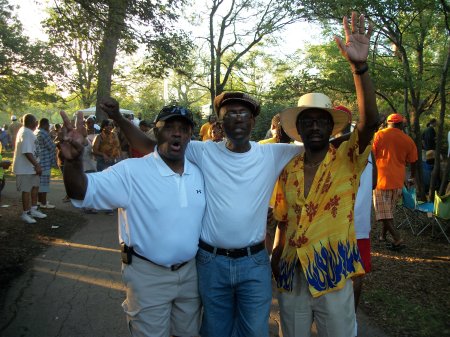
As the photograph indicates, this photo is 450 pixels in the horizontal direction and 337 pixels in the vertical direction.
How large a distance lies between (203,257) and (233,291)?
307 mm

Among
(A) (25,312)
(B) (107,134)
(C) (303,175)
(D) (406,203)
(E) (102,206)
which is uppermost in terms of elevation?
(B) (107,134)

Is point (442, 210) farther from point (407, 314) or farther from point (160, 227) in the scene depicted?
point (160, 227)

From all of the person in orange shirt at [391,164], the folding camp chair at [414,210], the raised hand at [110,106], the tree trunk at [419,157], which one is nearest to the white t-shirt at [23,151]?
the raised hand at [110,106]

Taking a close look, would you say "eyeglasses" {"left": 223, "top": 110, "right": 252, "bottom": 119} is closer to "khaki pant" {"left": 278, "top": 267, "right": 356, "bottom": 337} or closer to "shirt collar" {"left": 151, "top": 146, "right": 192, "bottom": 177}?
"shirt collar" {"left": 151, "top": 146, "right": 192, "bottom": 177}

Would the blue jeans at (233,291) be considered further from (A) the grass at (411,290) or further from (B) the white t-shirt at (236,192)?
(A) the grass at (411,290)

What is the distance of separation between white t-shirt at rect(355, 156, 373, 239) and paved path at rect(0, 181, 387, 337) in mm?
1167

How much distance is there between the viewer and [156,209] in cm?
237

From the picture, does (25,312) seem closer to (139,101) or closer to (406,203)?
(406,203)

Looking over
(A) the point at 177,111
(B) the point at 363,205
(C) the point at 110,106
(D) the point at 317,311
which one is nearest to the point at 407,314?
(B) the point at 363,205

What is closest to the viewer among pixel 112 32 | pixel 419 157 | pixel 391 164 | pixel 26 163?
pixel 391 164

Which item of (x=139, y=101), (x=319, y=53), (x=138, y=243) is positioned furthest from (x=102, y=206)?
(x=139, y=101)

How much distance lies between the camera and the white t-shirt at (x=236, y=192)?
2.43 meters

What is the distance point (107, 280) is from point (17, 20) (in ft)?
59.5

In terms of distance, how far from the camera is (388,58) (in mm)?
10711
